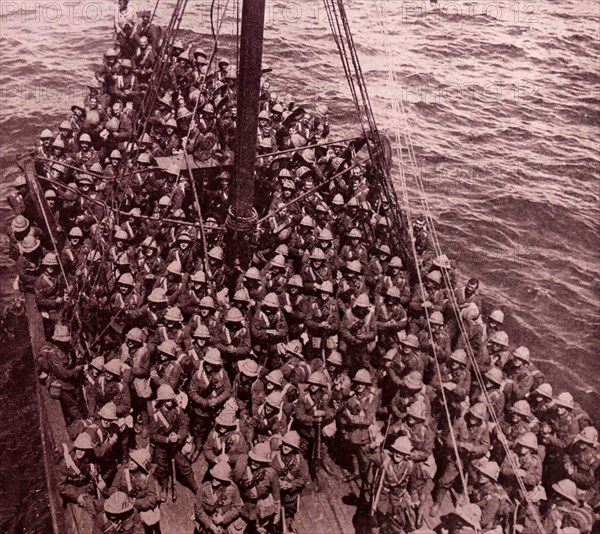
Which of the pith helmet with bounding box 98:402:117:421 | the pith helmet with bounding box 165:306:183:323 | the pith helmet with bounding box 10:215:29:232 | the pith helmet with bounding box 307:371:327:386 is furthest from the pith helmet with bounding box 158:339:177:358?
the pith helmet with bounding box 10:215:29:232

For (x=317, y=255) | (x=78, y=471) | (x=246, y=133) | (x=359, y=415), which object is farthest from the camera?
(x=317, y=255)

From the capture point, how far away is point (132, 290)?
31.3ft

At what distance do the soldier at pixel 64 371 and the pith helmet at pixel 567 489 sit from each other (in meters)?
7.13

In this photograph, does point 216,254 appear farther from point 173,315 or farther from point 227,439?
point 227,439

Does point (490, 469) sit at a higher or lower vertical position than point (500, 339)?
higher

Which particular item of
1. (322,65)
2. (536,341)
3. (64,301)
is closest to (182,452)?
(64,301)

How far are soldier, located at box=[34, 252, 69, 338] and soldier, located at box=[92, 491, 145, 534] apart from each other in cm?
459

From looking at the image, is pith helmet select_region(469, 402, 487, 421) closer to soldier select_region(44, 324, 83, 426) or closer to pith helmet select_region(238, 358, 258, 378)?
pith helmet select_region(238, 358, 258, 378)

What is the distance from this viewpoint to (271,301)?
896 centimetres

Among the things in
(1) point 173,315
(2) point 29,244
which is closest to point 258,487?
(1) point 173,315

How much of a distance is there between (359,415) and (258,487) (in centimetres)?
190

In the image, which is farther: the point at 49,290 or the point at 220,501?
the point at 49,290

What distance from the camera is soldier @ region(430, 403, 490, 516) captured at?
7.43 m

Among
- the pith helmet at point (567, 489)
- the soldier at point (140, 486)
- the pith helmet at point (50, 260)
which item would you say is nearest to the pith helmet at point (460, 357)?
the pith helmet at point (567, 489)
